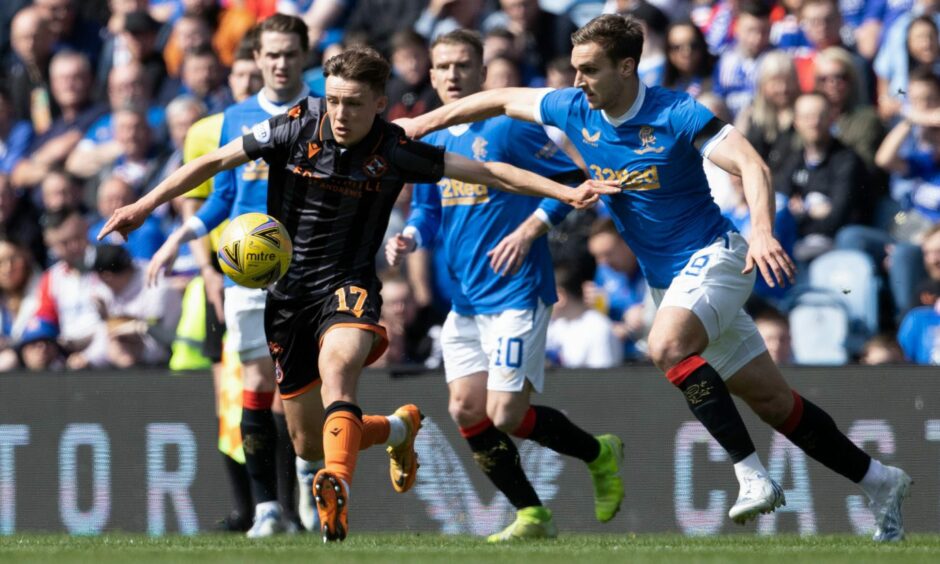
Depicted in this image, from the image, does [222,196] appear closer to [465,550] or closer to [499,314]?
[499,314]

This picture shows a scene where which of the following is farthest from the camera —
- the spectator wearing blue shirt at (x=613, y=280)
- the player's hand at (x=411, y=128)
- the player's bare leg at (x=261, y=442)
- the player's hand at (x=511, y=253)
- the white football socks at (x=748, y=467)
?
the spectator wearing blue shirt at (x=613, y=280)

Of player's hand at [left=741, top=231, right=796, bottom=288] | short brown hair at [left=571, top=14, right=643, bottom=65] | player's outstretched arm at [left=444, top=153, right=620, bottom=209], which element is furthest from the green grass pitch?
short brown hair at [left=571, top=14, right=643, bottom=65]

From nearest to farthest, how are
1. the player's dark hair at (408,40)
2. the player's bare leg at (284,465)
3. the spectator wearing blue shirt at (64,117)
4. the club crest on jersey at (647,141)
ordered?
the club crest on jersey at (647,141), the player's bare leg at (284,465), the player's dark hair at (408,40), the spectator wearing blue shirt at (64,117)

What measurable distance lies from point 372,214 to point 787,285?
12.0ft

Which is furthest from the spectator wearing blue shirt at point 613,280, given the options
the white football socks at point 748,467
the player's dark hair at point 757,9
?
the white football socks at point 748,467

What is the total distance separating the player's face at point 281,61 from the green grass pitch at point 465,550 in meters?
2.55

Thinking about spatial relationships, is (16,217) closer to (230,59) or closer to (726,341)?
(230,59)

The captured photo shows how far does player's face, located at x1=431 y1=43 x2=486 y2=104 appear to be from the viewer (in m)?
8.69

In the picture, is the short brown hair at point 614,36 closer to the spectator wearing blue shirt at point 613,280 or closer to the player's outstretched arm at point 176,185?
the player's outstretched arm at point 176,185

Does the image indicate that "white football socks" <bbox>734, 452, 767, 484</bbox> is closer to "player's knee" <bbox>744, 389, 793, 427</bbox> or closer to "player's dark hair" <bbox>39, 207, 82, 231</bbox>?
"player's knee" <bbox>744, 389, 793, 427</bbox>

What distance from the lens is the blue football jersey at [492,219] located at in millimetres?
8609

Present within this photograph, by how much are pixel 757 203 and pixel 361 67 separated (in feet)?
6.44

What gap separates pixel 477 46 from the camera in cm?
874

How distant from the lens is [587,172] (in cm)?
869
